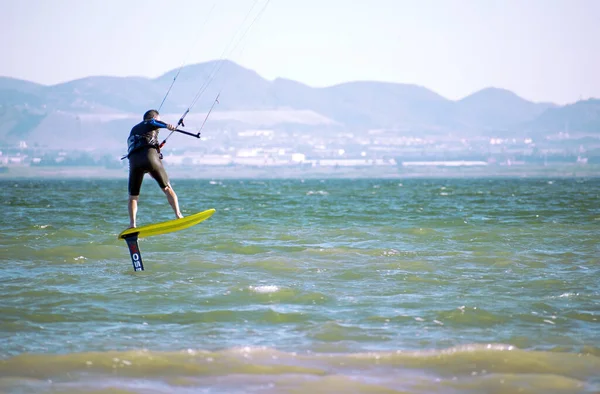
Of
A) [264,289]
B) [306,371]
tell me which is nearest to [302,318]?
[264,289]

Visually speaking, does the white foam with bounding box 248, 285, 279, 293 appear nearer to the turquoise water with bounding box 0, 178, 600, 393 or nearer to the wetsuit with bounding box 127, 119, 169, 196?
the turquoise water with bounding box 0, 178, 600, 393

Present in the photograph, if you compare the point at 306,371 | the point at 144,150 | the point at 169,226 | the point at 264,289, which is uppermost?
the point at 144,150

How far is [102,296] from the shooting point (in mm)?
13031

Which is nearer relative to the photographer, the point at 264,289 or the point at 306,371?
the point at 306,371

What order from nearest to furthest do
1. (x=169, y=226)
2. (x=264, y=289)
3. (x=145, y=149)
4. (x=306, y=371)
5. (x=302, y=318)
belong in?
(x=306, y=371) → (x=302, y=318) → (x=264, y=289) → (x=145, y=149) → (x=169, y=226)

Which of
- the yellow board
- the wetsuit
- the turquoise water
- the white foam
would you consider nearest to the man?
the wetsuit

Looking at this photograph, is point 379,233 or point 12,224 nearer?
point 379,233

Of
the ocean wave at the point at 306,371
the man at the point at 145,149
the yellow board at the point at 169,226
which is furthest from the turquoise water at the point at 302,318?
the man at the point at 145,149

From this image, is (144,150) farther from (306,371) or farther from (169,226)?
(306,371)

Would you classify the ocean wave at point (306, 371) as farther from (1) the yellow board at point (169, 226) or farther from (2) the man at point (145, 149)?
(1) the yellow board at point (169, 226)

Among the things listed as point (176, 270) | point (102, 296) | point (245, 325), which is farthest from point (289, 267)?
point (245, 325)

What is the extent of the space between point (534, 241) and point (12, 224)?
59.9ft

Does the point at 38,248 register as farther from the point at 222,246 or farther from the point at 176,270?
the point at 176,270

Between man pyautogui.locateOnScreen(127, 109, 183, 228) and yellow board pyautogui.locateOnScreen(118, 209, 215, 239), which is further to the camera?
yellow board pyautogui.locateOnScreen(118, 209, 215, 239)
